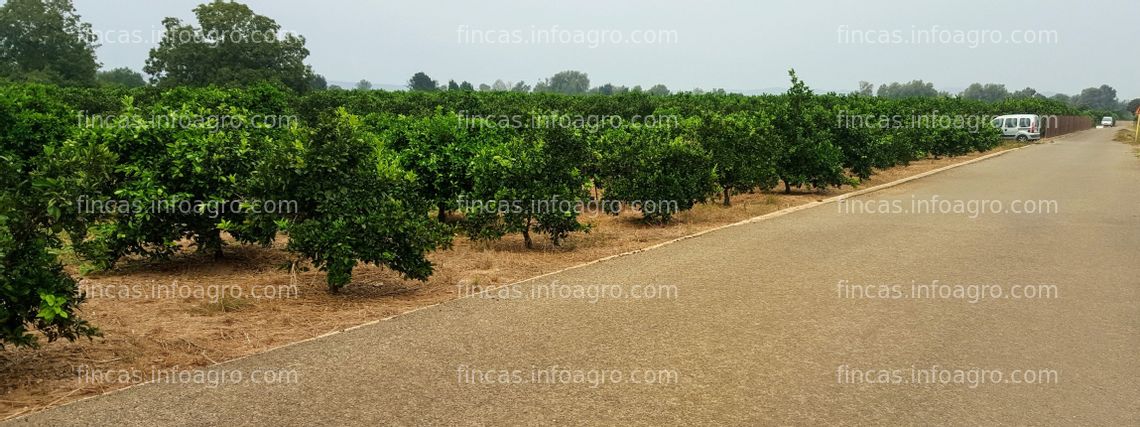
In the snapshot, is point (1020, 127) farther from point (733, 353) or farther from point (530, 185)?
point (733, 353)

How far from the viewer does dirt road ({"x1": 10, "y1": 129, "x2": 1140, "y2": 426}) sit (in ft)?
16.5

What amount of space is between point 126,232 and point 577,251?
5.70 metres

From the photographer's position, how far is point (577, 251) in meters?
11.3

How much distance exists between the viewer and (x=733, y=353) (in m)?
6.23

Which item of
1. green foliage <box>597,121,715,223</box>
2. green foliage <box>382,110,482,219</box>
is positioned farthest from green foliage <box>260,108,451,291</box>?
green foliage <box>597,121,715,223</box>

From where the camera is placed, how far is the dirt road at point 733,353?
5.02 meters

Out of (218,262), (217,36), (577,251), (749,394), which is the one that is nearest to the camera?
(749,394)

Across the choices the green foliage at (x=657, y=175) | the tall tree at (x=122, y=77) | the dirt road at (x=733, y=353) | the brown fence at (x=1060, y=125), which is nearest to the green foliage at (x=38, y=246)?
the dirt road at (x=733, y=353)

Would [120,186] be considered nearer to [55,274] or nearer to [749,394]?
[55,274]

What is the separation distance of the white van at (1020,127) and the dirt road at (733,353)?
4614 centimetres

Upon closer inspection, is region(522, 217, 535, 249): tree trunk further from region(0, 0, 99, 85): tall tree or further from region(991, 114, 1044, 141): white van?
region(0, 0, 99, 85): tall tree

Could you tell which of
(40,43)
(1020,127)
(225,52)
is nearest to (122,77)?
(40,43)

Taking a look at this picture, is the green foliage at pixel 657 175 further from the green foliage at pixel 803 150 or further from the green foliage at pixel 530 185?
the green foliage at pixel 803 150

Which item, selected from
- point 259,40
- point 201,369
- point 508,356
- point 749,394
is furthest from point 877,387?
point 259,40
